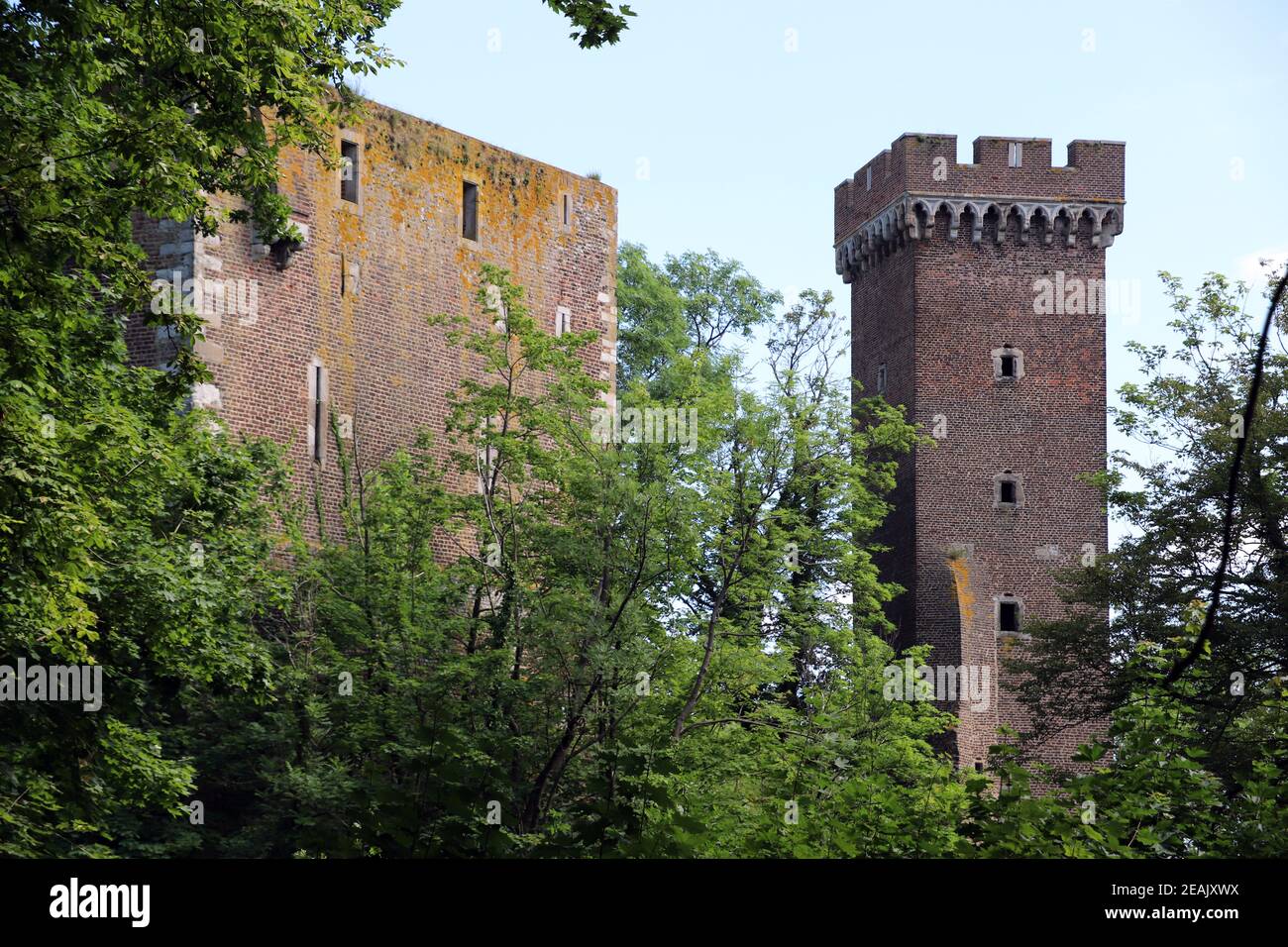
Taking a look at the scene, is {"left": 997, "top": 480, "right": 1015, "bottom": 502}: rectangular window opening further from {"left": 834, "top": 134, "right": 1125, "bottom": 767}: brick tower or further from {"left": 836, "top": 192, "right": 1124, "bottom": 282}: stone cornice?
{"left": 836, "top": 192, "right": 1124, "bottom": 282}: stone cornice

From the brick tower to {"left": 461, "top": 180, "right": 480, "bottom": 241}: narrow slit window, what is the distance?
13252 mm

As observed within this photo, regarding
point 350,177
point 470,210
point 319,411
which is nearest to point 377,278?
point 350,177

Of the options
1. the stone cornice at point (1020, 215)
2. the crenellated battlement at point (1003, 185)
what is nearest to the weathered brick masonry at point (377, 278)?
the stone cornice at point (1020, 215)

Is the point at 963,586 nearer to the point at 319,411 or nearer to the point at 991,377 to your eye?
the point at 991,377

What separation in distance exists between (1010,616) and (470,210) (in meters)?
17.0

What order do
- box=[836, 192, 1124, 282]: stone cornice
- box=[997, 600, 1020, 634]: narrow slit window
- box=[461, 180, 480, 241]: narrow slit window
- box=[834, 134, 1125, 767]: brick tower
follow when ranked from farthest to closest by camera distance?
box=[836, 192, 1124, 282]: stone cornice
box=[997, 600, 1020, 634]: narrow slit window
box=[834, 134, 1125, 767]: brick tower
box=[461, 180, 480, 241]: narrow slit window

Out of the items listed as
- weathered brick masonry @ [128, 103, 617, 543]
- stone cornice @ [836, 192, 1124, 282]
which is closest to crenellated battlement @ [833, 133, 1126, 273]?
stone cornice @ [836, 192, 1124, 282]

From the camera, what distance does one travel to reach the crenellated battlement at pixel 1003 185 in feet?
140

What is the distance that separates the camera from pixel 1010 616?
40.2 metres

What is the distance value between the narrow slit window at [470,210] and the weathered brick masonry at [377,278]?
0.05 metres

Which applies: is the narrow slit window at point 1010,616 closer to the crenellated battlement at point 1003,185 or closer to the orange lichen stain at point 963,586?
the orange lichen stain at point 963,586

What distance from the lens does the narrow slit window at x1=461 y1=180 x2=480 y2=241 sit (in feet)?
101
